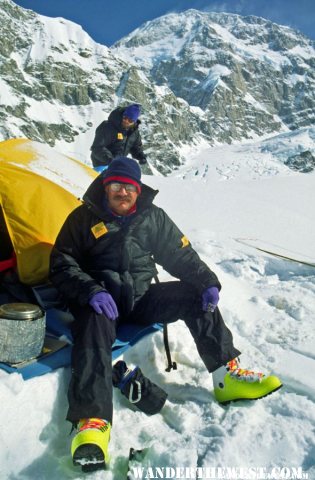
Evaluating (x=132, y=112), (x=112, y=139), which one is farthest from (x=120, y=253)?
(x=112, y=139)

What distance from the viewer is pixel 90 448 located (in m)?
2.18

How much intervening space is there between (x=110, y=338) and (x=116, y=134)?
5.10m

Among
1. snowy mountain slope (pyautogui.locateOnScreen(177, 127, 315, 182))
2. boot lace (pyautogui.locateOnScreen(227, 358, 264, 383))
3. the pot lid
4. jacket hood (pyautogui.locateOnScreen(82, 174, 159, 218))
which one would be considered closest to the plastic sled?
the pot lid

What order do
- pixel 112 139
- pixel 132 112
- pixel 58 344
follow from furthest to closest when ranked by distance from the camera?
pixel 112 139 < pixel 132 112 < pixel 58 344

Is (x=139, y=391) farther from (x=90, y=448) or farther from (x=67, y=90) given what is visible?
(x=67, y=90)

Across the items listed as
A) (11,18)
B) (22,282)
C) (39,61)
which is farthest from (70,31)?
(22,282)

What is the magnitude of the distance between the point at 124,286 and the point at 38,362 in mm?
739

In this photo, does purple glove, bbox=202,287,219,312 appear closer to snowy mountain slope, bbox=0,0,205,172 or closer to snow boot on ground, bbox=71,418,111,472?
snow boot on ground, bbox=71,418,111,472

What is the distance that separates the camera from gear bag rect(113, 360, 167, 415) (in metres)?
2.71

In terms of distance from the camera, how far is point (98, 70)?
15538 centimetres

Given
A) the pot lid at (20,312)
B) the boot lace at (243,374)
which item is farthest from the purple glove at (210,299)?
the pot lid at (20,312)

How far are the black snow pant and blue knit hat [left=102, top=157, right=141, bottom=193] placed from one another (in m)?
0.80

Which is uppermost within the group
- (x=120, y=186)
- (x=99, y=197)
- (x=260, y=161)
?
(x=260, y=161)

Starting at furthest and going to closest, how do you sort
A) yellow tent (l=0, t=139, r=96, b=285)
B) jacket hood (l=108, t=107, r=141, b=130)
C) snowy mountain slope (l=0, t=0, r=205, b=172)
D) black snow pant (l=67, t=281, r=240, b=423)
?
snowy mountain slope (l=0, t=0, r=205, b=172) < jacket hood (l=108, t=107, r=141, b=130) < yellow tent (l=0, t=139, r=96, b=285) < black snow pant (l=67, t=281, r=240, b=423)
